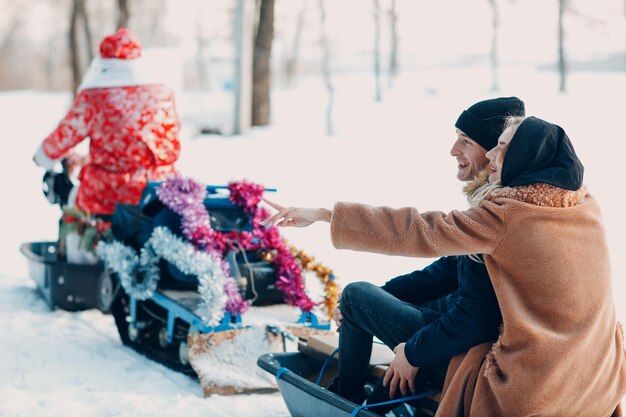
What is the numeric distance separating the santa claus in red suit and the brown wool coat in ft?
10.6

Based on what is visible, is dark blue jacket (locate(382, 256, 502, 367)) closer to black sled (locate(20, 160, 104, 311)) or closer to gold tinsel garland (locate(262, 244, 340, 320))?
gold tinsel garland (locate(262, 244, 340, 320))

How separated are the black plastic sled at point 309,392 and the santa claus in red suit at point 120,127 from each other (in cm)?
224

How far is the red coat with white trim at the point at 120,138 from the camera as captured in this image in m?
5.84

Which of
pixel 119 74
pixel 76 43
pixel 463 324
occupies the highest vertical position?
pixel 76 43

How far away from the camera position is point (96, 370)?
4.88 metres

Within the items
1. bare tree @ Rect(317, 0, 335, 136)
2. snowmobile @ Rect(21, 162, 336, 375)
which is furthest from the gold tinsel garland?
bare tree @ Rect(317, 0, 335, 136)

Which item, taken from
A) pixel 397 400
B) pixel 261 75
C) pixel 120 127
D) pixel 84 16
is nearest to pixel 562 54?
pixel 261 75

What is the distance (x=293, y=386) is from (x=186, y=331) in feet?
4.60

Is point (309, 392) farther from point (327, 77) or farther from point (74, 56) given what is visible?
point (74, 56)

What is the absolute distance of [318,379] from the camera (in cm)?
383

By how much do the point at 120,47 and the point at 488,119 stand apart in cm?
341

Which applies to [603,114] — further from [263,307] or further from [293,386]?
[293,386]

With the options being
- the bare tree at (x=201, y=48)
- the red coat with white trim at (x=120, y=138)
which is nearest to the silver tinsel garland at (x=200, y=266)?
the red coat with white trim at (x=120, y=138)

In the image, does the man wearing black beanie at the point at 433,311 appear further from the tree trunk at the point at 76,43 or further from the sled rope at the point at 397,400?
the tree trunk at the point at 76,43
